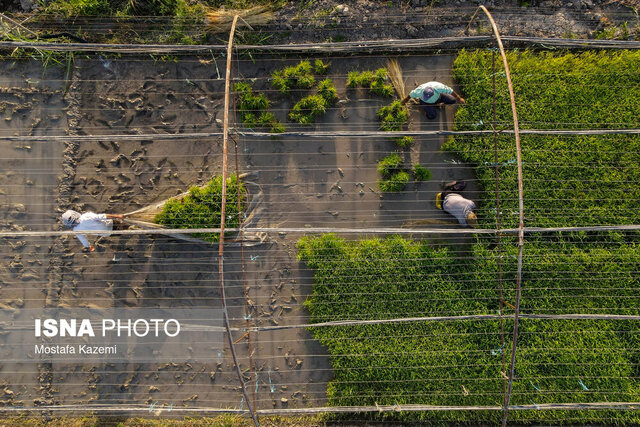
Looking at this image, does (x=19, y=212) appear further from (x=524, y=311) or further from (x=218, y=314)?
(x=524, y=311)

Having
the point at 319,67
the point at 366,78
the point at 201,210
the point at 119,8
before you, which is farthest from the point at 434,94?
the point at 119,8

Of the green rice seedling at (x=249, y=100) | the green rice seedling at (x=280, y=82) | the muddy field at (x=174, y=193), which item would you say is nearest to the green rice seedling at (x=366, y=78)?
the muddy field at (x=174, y=193)

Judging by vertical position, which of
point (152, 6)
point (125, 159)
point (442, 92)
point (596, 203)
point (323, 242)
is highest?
point (152, 6)

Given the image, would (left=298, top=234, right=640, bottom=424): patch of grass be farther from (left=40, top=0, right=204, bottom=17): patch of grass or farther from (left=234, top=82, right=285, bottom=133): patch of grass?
(left=40, top=0, right=204, bottom=17): patch of grass

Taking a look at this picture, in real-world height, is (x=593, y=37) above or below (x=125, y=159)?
above

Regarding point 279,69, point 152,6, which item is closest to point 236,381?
point 279,69

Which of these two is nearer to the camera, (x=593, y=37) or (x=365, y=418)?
(x=365, y=418)

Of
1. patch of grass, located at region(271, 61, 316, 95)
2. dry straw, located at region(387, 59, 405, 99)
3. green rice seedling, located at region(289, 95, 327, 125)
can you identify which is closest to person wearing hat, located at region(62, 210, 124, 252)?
green rice seedling, located at region(289, 95, 327, 125)

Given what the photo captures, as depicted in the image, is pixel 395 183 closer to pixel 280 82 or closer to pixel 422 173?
pixel 422 173
